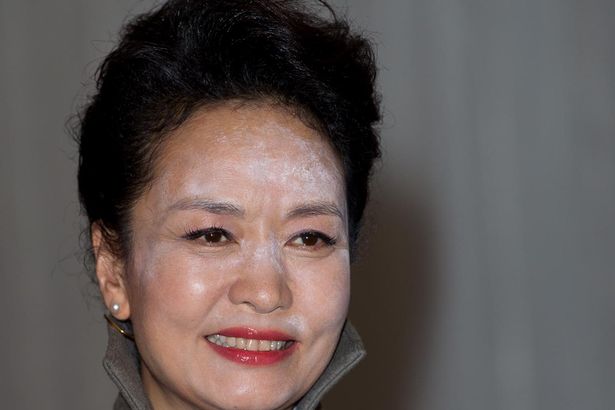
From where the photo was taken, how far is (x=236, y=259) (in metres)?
1.35

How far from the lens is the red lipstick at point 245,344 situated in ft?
4.40

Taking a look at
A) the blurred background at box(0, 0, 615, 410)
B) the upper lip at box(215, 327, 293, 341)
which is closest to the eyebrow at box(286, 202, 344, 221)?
the upper lip at box(215, 327, 293, 341)

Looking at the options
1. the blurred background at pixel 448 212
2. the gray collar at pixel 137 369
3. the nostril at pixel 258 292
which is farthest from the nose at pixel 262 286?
the blurred background at pixel 448 212

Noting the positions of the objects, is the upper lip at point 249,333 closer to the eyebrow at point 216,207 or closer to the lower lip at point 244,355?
the lower lip at point 244,355

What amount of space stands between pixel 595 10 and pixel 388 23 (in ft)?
1.60

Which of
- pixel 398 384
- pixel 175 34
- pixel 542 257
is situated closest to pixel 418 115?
pixel 542 257

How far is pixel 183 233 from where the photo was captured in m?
1.36

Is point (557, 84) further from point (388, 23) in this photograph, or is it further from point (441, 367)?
point (441, 367)

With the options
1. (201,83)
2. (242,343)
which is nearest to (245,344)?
(242,343)

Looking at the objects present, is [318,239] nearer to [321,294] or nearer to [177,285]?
[321,294]

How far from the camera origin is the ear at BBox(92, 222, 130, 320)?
1.45 m

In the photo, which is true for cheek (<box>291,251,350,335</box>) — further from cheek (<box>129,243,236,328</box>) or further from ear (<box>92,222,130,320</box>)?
ear (<box>92,222,130,320</box>)

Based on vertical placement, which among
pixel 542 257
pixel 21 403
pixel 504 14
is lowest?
pixel 21 403

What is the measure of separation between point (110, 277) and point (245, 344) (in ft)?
0.71
